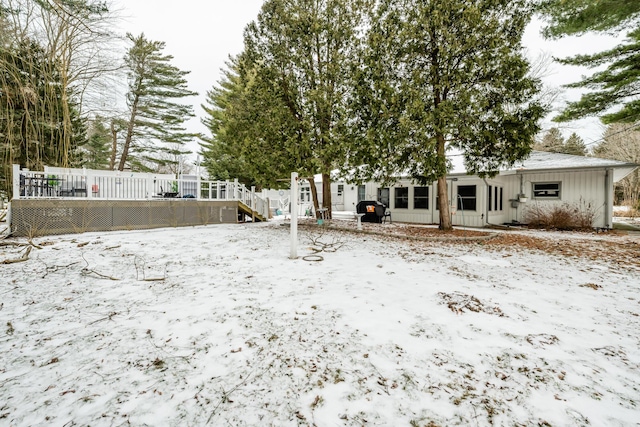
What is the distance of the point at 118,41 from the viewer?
7430mm

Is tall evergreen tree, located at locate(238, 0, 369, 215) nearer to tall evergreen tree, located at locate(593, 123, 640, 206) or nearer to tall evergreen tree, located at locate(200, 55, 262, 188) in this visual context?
tall evergreen tree, located at locate(200, 55, 262, 188)

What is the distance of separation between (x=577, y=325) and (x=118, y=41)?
1103 cm

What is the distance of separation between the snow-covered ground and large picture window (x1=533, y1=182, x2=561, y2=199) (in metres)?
8.94

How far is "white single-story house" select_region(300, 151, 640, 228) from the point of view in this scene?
1140 cm

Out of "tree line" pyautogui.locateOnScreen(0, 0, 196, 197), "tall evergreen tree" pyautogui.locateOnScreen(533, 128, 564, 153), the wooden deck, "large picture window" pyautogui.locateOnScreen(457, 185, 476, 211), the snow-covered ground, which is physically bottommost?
the snow-covered ground

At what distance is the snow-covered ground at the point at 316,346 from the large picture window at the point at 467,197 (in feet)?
26.1

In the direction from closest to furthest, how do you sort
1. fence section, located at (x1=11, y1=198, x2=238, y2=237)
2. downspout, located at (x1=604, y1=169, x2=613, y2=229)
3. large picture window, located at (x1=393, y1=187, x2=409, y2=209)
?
fence section, located at (x1=11, y1=198, x2=238, y2=237)
downspout, located at (x1=604, y1=169, x2=613, y2=229)
large picture window, located at (x1=393, y1=187, x2=409, y2=209)

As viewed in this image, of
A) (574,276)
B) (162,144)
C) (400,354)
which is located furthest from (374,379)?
(162,144)

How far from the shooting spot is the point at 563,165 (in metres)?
11.5

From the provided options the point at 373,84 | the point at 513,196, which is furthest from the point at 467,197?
the point at 373,84

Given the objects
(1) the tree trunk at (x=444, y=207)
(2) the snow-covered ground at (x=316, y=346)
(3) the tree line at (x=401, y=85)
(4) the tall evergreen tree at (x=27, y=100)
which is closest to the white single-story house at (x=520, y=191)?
(1) the tree trunk at (x=444, y=207)

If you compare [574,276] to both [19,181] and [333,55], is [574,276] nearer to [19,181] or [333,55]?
[333,55]

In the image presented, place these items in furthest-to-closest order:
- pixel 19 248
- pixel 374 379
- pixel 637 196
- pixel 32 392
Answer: pixel 637 196 < pixel 19 248 < pixel 374 379 < pixel 32 392

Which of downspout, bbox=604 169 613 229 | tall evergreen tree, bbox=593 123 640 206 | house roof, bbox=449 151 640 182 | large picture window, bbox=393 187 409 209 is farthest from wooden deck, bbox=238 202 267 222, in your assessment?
tall evergreen tree, bbox=593 123 640 206
